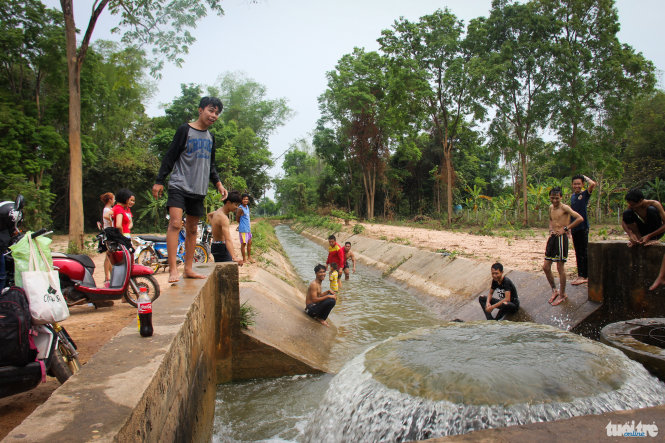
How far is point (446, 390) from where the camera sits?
127 inches

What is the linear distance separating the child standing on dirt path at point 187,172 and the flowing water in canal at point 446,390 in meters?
1.82

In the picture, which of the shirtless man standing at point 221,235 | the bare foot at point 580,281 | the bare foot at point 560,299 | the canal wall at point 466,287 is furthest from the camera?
the shirtless man standing at point 221,235

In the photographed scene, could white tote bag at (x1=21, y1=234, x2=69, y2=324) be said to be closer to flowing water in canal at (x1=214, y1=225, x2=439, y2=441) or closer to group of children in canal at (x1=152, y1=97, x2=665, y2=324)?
group of children in canal at (x1=152, y1=97, x2=665, y2=324)

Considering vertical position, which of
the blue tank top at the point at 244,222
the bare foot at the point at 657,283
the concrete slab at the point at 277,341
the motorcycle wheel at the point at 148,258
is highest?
the blue tank top at the point at 244,222

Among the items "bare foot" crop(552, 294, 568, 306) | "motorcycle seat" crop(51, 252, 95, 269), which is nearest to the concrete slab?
"motorcycle seat" crop(51, 252, 95, 269)

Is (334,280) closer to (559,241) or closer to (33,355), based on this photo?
(559,241)

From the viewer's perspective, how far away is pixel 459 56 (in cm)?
2203

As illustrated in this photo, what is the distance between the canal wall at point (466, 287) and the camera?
627 centimetres

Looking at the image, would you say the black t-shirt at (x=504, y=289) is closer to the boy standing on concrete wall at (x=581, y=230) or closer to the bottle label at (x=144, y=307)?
the boy standing on concrete wall at (x=581, y=230)

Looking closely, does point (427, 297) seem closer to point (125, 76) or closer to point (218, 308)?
point (218, 308)

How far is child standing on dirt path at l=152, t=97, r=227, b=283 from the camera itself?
14.7ft

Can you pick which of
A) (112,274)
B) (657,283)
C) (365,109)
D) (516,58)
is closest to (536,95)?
(516,58)

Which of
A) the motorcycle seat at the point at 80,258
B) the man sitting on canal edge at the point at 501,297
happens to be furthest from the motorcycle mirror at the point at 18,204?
the man sitting on canal edge at the point at 501,297

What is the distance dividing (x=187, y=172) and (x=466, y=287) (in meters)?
6.70
